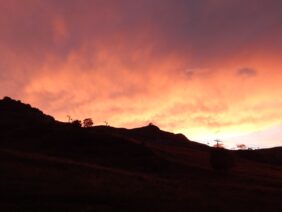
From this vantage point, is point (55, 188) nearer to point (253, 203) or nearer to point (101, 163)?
point (253, 203)

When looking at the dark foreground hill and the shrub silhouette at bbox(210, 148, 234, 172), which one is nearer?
the dark foreground hill

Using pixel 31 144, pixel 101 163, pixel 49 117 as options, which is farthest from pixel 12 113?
pixel 101 163

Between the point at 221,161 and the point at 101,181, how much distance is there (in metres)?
42.4

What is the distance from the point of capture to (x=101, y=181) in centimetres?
4131

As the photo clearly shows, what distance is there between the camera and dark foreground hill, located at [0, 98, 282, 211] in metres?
29.6

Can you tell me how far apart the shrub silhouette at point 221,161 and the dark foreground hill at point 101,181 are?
1378mm

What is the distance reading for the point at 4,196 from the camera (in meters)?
29.2

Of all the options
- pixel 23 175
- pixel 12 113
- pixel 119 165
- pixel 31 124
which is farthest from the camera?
pixel 12 113

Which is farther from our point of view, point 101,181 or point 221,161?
point 221,161

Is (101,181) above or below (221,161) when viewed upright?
below

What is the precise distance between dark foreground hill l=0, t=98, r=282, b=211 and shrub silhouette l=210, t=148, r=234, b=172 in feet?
4.52

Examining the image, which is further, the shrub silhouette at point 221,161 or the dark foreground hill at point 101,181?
the shrub silhouette at point 221,161

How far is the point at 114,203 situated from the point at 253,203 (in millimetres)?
13477

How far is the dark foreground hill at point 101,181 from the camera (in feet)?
97.0
